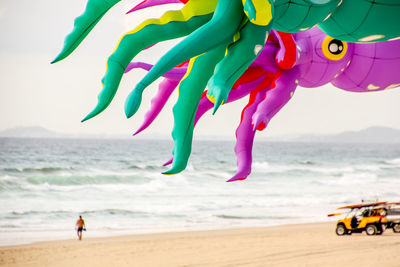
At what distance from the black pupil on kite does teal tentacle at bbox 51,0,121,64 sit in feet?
4.12

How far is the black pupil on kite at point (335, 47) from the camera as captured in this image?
2633mm

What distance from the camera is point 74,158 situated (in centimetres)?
3641

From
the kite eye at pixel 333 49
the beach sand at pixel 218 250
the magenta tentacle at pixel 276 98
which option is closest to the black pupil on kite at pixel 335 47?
the kite eye at pixel 333 49

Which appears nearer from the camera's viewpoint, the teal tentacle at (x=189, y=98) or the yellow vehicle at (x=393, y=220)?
the teal tentacle at (x=189, y=98)

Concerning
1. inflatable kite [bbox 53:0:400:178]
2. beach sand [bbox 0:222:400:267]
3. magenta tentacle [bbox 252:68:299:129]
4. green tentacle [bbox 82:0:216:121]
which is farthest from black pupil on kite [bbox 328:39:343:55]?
beach sand [bbox 0:222:400:267]

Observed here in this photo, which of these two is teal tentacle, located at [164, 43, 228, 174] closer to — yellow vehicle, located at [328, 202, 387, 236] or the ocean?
yellow vehicle, located at [328, 202, 387, 236]

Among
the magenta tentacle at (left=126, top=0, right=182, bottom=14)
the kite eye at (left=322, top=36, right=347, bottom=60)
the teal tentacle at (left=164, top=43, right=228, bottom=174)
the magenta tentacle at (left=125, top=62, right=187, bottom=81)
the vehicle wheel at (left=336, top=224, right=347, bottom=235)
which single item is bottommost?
the teal tentacle at (left=164, top=43, right=228, bottom=174)

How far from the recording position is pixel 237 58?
166cm

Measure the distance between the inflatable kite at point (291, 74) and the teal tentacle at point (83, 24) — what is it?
570 mm

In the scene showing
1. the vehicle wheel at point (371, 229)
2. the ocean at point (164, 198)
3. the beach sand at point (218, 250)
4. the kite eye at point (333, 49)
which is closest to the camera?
the kite eye at point (333, 49)

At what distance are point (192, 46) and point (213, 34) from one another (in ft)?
0.24

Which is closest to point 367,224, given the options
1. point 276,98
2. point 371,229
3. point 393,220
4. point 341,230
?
point 371,229

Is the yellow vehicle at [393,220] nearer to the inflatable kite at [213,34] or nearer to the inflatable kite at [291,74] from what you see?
the inflatable kite at [291,74]

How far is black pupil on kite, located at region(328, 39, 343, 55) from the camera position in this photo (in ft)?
8.64
